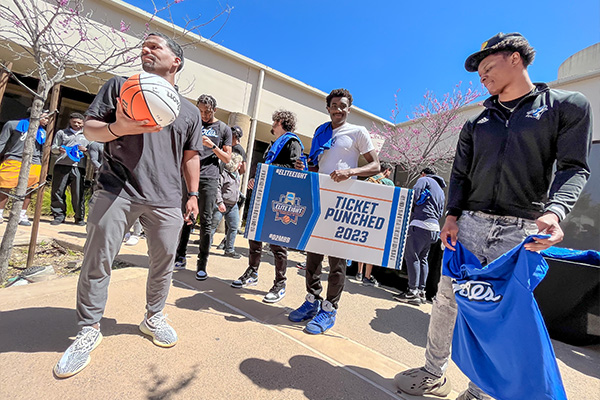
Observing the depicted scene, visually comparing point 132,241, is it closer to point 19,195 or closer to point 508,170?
point 19,195

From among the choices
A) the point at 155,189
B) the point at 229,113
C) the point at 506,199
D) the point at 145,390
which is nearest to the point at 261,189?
the point at 155,189

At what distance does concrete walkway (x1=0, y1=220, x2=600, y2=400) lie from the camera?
1.62 meters

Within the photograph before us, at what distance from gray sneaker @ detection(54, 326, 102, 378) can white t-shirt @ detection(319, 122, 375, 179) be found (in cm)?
214

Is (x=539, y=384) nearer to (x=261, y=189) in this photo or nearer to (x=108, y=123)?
(x=261, y=189)

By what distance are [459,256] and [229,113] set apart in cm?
793

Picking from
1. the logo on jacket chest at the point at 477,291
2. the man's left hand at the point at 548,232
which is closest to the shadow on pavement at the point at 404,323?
the logo on jacket chest at the point at 477,291

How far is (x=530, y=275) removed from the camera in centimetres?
137

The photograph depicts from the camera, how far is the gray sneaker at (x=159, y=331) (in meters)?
2.01

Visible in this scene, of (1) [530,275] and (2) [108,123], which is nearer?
(1) [530,275]

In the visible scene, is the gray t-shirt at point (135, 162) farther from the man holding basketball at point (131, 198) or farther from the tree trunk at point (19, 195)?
the tree trunk at point (19, 195)

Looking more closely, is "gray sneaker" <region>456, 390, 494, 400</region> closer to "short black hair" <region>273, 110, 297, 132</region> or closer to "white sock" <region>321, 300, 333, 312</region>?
"white sock" <region>321, 300, 333, 312</region>

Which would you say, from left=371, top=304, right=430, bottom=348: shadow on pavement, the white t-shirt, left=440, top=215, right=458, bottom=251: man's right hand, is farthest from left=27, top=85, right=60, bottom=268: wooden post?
left=440, top=215, right=458, bottom=251: man's right hand

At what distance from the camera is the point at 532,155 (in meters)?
1.63

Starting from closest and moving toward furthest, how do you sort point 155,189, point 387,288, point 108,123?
point 108,123, point 155,189, point 387,288
